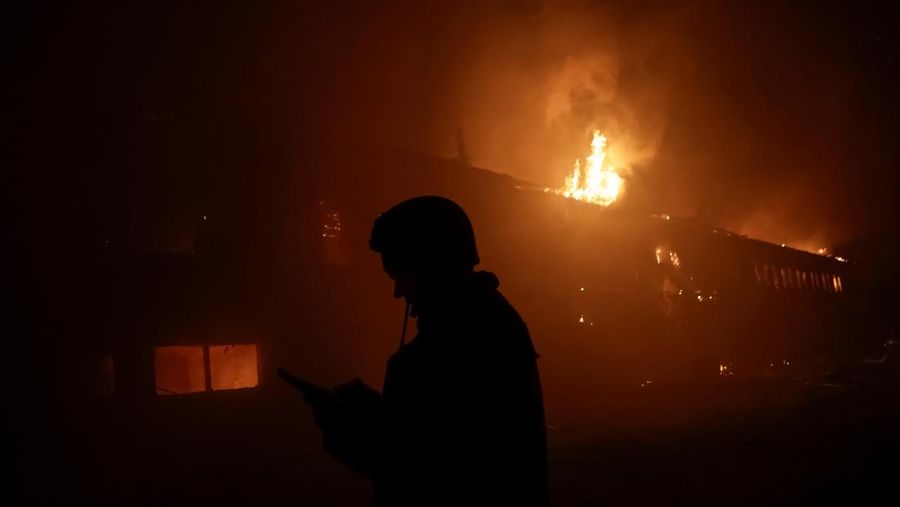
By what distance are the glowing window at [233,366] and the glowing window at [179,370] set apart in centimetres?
24

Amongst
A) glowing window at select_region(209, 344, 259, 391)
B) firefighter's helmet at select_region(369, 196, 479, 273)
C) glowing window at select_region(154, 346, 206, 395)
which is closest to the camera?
firefighter's helmet at select_region(369, 196, 479, 273)

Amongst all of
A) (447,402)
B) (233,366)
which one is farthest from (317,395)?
(233,366)

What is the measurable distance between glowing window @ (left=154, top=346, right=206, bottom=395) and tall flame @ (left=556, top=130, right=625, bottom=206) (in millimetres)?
17803

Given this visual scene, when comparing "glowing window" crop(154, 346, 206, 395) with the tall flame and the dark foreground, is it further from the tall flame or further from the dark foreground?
the tall flame

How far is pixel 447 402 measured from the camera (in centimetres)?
157

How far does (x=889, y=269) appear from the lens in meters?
54.7

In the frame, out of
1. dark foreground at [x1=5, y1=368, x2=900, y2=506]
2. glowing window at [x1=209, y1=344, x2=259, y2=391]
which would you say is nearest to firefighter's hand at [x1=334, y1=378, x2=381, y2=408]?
dark foreground at [x1=5, y1=368, x2=900, y2=506]

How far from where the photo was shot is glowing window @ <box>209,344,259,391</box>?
12.8 metres

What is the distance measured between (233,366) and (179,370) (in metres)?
1.05

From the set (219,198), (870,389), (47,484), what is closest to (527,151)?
(870,389)

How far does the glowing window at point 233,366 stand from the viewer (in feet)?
42.1

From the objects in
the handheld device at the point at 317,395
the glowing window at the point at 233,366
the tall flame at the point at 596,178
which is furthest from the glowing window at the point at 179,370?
the tall flame at the point at 596,178

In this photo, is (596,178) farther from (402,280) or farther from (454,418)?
(454,418)

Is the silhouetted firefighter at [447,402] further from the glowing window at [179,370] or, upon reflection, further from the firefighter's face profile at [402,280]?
the glowing window at [179,370]
